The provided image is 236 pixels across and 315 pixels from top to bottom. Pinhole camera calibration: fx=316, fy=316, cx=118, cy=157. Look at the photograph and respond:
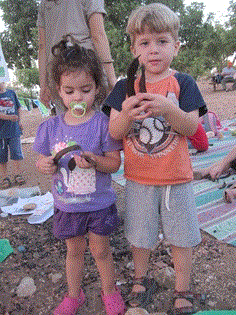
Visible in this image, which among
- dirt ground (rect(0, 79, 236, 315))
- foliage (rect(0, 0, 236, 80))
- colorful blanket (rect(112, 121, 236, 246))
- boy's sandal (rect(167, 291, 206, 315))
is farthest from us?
foliage (rect(0, 0, 236, 80))

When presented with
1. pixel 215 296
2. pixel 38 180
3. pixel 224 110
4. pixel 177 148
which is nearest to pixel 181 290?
pixel 215 296

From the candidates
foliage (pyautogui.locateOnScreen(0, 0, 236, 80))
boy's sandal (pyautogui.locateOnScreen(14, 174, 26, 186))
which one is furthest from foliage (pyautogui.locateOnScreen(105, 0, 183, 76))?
boy's sandal (pyautogui.locateOnScreen(14, 174, 26, 186))

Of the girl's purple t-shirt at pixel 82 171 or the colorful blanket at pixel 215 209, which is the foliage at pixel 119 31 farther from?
the girl's purple t-shirt at pixel 82 171

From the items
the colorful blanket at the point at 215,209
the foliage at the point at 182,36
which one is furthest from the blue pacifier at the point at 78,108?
the foliage at the point at 182,36

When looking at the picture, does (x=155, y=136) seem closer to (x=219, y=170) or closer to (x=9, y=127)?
(x=219, y=170)

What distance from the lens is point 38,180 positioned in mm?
4312

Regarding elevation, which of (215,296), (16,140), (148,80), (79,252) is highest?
(148,80)

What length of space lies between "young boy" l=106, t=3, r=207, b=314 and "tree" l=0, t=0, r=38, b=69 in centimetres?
1618

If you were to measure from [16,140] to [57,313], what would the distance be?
279 cm

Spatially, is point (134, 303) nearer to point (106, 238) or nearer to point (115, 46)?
point (106, 238)

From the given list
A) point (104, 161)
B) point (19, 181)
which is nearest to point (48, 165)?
point (104, 161)

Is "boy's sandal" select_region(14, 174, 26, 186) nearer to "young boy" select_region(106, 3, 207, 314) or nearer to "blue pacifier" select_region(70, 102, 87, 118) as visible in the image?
"young boy" select_region(106, 3, 207, 314)

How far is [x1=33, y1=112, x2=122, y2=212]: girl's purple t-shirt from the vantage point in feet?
5.08

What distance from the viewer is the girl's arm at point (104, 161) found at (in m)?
1.43
